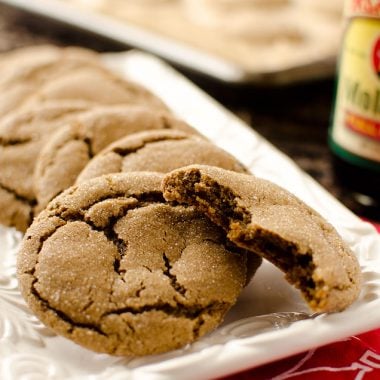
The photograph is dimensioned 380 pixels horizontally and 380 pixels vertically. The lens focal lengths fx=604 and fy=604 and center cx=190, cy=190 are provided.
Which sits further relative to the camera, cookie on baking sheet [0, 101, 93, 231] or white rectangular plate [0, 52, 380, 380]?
cookie on baking sheet [0, 101, 93, 231]

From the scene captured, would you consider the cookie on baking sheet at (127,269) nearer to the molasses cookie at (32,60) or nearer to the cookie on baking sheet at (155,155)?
the cookie on baking sheet at (155,155)

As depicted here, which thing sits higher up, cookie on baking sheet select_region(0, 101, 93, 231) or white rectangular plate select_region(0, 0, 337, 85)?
cookie on baking sheet select_region(0, 101, 93, 231)

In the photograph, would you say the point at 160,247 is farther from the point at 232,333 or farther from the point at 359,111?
the point at 359,111

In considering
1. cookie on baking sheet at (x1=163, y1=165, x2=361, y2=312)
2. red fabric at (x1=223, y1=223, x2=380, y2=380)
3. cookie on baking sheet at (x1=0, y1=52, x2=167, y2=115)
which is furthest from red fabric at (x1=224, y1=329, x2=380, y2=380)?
cookie on baking sheet at (x1=0, y1=52, x2=167, y2=115)

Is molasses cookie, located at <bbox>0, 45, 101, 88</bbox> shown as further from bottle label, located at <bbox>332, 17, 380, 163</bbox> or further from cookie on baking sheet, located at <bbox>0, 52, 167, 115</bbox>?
bottle label, located at <bbox>332, 17, 380, 163</bbox>

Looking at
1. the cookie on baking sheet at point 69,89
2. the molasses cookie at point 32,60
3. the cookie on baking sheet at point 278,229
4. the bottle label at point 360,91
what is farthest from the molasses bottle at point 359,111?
the molasses cookie at point 32,60

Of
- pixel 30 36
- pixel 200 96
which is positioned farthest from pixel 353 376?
pixel 30 36

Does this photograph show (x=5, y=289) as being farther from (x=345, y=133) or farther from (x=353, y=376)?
(x=345, y=133)
